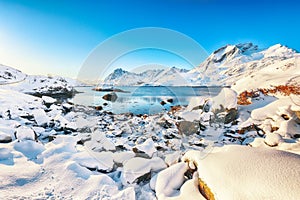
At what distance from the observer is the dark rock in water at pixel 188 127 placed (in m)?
5.72

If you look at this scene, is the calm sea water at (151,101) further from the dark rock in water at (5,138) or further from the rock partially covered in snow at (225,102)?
the dark rock in water at (5,138)

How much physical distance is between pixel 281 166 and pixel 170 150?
9.96 feet

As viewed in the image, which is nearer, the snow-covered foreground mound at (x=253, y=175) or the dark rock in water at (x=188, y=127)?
the snow-covered foreground mound at (x=253, y=175)

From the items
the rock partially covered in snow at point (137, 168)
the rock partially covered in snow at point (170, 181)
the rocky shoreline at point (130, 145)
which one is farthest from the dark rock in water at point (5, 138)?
the rock partially covered in snow at point (170, 181)

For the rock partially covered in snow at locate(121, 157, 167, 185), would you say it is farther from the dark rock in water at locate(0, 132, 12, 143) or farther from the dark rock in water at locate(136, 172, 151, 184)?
the dark rock in water at locate(0, 132, 12, 143)

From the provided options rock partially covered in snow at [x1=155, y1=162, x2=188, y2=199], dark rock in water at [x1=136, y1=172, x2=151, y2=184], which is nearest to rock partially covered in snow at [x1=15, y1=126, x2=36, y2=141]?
dark rock in water at [x1=136, y1=172, x2=151, y2=184]

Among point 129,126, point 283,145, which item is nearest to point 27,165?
point 129,126

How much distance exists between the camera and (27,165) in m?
2.98

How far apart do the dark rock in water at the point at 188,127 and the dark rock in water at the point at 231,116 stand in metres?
1.07

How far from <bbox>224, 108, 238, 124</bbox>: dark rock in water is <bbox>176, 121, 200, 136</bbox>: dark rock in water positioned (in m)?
1.07

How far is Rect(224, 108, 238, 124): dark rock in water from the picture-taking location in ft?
19.1

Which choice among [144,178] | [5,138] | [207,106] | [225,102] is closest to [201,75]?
[207,106]

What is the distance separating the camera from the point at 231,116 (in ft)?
19.3

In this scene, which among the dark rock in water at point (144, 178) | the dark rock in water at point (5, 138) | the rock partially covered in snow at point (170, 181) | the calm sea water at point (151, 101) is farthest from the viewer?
the calm sea water at point (151, 101)
